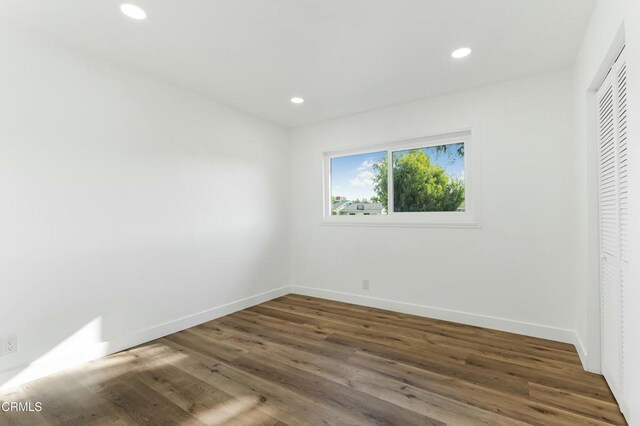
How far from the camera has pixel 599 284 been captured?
85.4 inches

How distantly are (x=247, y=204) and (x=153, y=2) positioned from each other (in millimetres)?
2392

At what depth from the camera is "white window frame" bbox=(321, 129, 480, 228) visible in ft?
10.7

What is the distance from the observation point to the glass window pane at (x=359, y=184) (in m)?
4.01

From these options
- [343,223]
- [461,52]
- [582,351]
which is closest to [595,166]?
[461,52]

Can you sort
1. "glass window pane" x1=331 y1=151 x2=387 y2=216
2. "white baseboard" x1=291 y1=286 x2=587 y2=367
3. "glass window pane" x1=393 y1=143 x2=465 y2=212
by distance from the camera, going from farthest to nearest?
"glass window pane" x1=331 y1=151 x2=387 y2=216, "glass window pane" x1=393 y1=143 x2=465 y2=212, "white baseboard" x1=291 y1=286 x2=587 y2=367

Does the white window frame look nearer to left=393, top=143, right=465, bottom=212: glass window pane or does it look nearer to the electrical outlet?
left=393, top=143, right=465, bottom=212: glass window pane

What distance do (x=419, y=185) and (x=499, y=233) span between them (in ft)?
3.37

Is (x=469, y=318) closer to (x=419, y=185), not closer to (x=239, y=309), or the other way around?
(x=419, y=185)

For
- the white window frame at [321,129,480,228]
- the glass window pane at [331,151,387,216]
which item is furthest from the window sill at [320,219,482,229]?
the glass window pane at [331,151,387,216]

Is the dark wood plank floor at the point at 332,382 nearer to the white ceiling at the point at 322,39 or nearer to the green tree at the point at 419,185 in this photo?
the green tree at the point at 419,185

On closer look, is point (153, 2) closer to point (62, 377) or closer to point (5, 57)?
point (5, 57)

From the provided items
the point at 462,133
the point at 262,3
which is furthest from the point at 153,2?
the point at 462,133

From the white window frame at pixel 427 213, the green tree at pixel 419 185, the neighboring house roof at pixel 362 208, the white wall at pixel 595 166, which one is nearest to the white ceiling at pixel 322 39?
the white wall at pixel 595 166

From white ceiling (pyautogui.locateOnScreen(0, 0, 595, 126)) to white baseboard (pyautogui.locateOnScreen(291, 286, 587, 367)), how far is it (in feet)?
7.89
